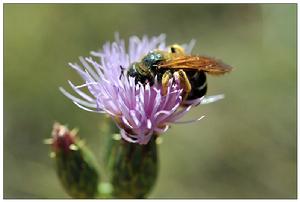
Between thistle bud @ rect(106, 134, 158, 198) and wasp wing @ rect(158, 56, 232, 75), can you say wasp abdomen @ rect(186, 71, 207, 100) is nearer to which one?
wasp wing @ rect(158, 56, 232, 75)

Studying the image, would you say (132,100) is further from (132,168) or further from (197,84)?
(132,168)

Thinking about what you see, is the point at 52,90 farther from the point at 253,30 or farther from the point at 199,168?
the point at 253,30

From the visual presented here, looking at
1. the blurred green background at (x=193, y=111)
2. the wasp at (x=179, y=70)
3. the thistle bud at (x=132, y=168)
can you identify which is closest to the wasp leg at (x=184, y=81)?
the wasp at (x=179, y=70)

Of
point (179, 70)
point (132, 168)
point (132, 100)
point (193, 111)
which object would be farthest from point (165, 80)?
point (193, 111)

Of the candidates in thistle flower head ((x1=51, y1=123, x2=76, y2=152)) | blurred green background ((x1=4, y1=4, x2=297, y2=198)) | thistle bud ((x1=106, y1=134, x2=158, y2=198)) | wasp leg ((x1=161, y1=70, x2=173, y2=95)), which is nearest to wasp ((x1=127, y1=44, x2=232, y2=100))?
wasp leg ((x1=161, y1=70, x2=173, y2=95))

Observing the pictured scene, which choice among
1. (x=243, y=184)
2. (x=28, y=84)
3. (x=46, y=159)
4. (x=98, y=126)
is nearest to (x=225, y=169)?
(x=243, y=184)

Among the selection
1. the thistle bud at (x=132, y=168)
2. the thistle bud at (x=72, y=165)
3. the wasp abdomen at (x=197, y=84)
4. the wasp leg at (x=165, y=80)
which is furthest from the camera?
the thistle bud at (x=72, y=165)

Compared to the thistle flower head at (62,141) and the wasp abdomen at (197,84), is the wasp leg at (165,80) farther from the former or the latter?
the thistle flower head at (62,141)
